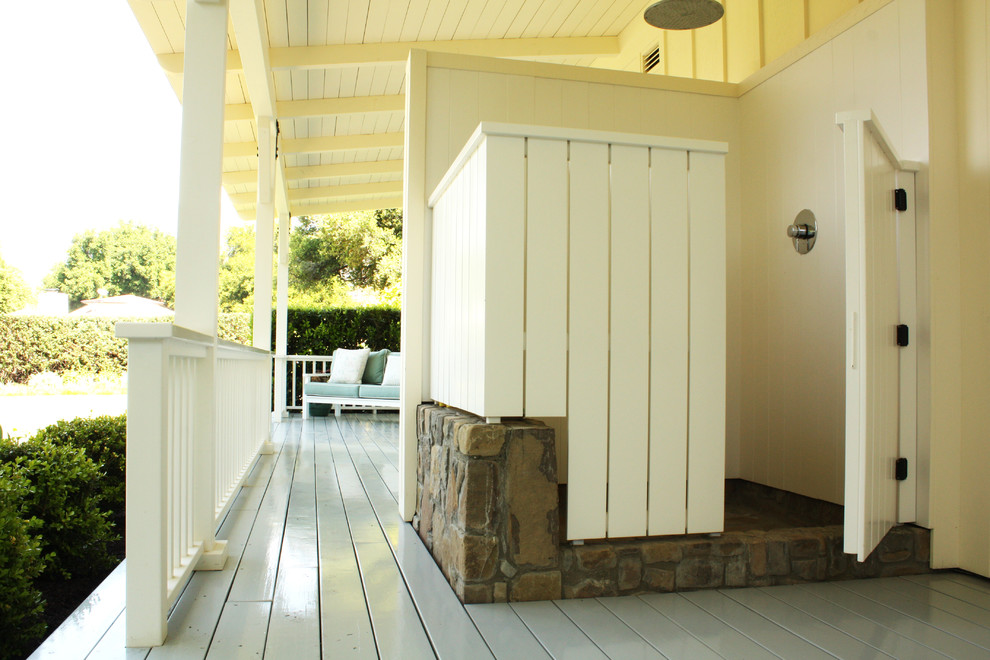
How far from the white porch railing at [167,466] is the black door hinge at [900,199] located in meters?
2.62

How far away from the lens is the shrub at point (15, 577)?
217 cm

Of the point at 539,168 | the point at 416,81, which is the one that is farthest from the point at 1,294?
the point at 539,168

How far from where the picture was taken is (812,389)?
3285 millimetres

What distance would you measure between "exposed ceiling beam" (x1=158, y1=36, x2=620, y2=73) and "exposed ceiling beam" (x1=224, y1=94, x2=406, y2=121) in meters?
0.82

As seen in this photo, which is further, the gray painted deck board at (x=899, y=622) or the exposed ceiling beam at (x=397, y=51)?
the exposed ceiling beam at (x=397, y=51)

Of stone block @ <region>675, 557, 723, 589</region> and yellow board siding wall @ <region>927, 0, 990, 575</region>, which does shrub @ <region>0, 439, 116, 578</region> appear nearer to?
stone block @ <region>675, 557, 723, 589</region>

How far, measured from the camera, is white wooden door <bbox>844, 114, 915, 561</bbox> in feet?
7.16

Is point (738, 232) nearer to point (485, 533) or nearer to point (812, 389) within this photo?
point (812, 389)

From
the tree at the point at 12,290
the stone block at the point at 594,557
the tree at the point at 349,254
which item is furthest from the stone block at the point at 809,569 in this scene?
the tree at the point at 12,290

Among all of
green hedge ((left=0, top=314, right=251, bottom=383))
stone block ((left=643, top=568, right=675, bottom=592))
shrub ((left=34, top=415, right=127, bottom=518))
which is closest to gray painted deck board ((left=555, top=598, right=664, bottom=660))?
stone block ((left=643, top=568, right=675, bottom=592))

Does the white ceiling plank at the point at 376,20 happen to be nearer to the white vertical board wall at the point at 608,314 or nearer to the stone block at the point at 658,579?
the white vertical board wall at the point at 608,314

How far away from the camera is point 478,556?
2264 millimetres

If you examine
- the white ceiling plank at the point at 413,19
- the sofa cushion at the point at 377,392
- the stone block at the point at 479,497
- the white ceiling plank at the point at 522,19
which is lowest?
the sofa cushion at the point at 377,392

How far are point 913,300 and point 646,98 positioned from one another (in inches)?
73.0
